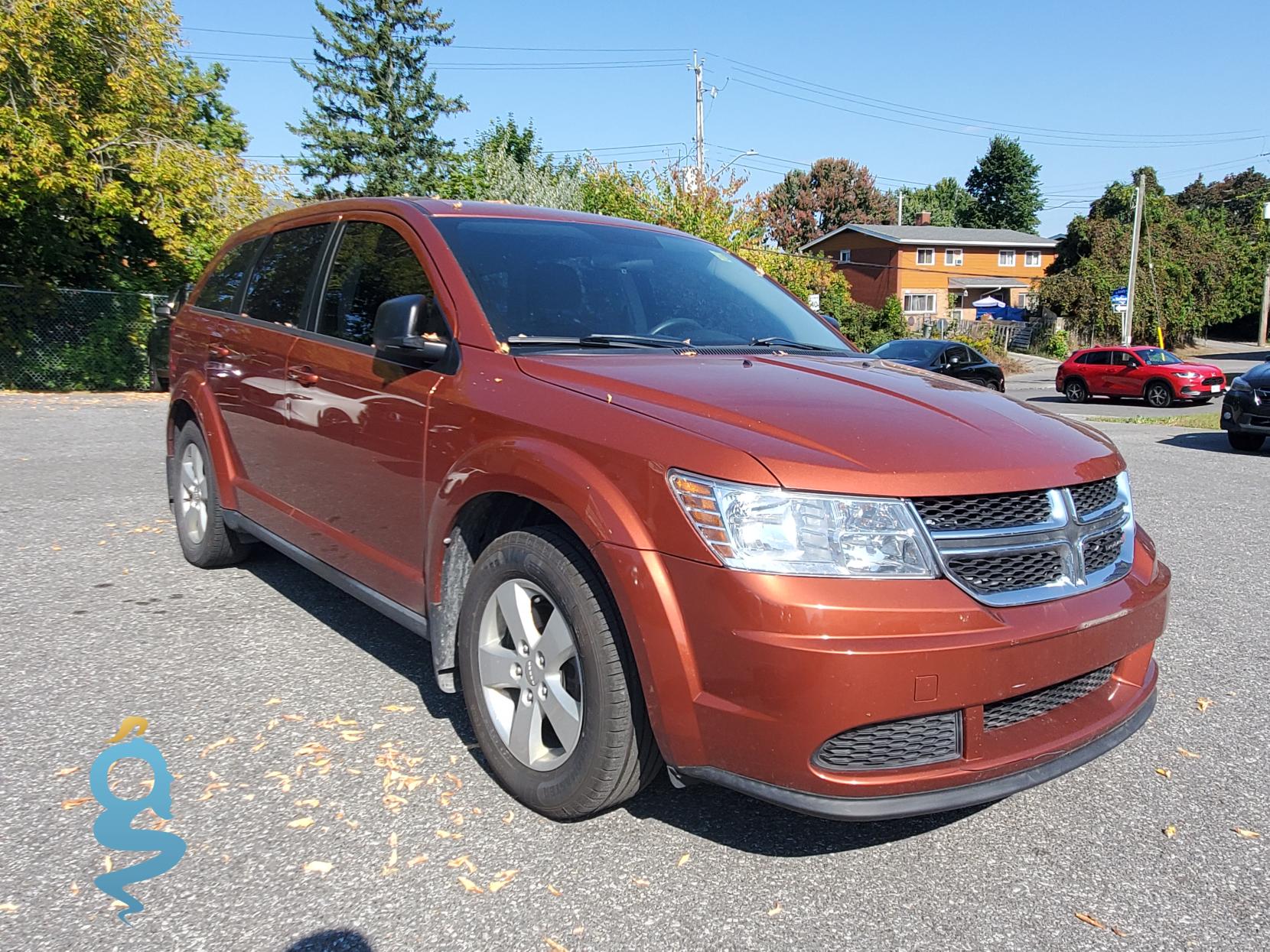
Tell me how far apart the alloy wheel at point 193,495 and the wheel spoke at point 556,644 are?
311cm

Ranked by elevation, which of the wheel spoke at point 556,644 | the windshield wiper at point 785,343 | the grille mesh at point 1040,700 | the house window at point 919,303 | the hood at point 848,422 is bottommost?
the grille mesh at point 1040,700

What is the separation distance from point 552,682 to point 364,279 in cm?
195

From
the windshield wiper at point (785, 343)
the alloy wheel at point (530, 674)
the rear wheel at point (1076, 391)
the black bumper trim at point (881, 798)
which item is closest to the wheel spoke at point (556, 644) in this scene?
the alloy wheel at point (530, 674)

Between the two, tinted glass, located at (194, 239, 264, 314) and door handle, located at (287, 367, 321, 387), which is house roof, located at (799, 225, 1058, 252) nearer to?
tinted glass, located at (194, 239, 264, 314)

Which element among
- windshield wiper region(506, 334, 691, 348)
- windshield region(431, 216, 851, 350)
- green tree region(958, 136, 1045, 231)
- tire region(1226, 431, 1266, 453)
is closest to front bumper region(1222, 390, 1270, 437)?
tire region(1226, 431, 1266, 453)

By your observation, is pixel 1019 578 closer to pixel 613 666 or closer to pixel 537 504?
pixel 613 666

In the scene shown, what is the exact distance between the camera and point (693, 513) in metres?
2.32

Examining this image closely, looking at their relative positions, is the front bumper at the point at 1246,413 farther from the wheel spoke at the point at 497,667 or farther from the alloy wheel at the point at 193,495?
the wheel spoke at the point at 497,667

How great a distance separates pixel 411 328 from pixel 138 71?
16646 millimetres

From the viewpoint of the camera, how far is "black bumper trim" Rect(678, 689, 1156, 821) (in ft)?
7.50

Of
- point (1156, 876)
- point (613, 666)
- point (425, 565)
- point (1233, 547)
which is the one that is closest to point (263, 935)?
point (613, 666)

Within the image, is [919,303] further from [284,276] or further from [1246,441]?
[284,276]

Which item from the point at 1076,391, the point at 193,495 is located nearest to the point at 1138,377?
the point at 1076,391

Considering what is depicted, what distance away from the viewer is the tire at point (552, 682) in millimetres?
2535
